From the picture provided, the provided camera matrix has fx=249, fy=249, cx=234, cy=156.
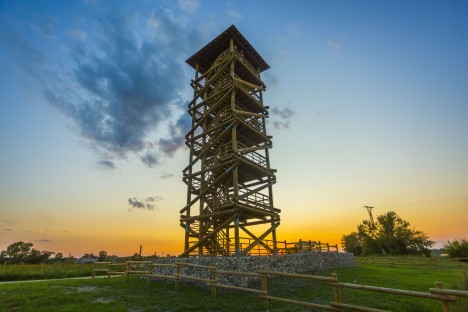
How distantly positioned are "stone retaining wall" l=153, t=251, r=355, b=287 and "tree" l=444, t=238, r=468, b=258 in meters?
22.7

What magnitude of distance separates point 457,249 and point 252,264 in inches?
1326

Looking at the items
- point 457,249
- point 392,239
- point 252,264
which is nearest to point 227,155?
point 252,264

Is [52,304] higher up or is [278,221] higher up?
[278,221]

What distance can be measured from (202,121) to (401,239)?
45446 mm

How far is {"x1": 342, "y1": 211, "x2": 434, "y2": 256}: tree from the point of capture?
44.7m

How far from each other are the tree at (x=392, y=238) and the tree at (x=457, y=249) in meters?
12.3

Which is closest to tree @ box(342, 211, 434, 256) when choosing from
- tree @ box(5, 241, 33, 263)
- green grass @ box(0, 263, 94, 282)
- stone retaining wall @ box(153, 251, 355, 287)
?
stone retaining wall @ box(153, 251, 355, 287)

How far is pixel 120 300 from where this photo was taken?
9945 millimetres

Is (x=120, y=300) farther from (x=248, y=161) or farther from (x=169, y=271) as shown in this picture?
(x=248, y=161)

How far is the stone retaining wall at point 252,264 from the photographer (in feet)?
41.1

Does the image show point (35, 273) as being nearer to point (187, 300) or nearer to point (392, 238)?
point (187, 300)

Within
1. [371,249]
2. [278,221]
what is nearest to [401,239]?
[371,249]

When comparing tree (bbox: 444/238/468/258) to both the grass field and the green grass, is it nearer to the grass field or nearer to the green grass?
the grass field

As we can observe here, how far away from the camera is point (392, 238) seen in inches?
1855
